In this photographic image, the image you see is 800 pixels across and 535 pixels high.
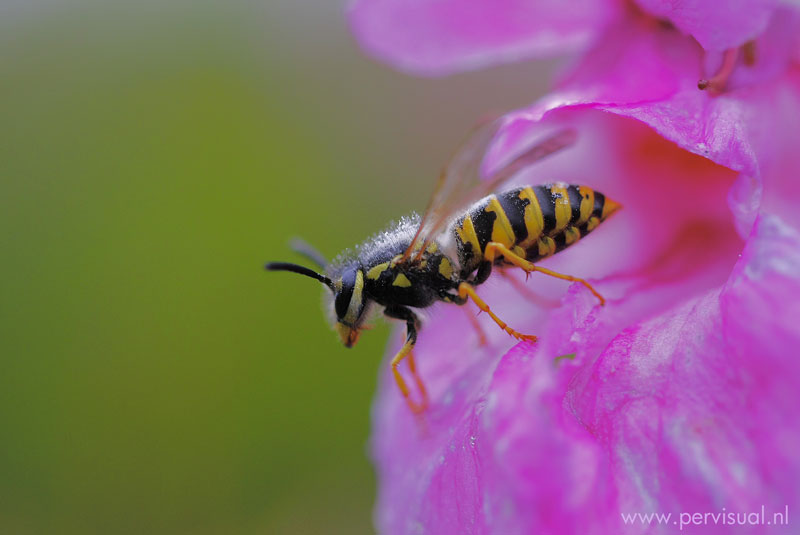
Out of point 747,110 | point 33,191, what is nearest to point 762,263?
point 747,110

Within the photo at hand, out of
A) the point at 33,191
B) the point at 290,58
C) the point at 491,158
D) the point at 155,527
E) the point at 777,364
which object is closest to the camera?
the point at 777,364

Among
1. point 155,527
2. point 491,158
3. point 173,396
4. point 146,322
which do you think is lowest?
point 155,527

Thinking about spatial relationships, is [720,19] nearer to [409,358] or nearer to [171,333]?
[409,358]

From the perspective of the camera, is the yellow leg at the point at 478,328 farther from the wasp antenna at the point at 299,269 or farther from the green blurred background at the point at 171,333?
the green blurred background at the point at 171,333

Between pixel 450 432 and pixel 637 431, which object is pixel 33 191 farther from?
pixel 637 431

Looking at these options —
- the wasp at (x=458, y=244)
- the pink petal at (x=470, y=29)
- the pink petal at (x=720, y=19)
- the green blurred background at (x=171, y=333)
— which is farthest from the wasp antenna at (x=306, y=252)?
the green blurred background at (x=171, y=333)

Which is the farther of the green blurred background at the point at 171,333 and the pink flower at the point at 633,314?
the green blurred background at the point at 171,333

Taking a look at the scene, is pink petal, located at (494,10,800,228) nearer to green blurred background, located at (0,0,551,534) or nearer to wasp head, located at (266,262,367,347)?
wasp head, located at (266,262,367,347)

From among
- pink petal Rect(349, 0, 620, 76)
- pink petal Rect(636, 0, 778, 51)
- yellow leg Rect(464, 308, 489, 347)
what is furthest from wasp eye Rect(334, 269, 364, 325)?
pink petal Rect(636, 0, 778, 51)
